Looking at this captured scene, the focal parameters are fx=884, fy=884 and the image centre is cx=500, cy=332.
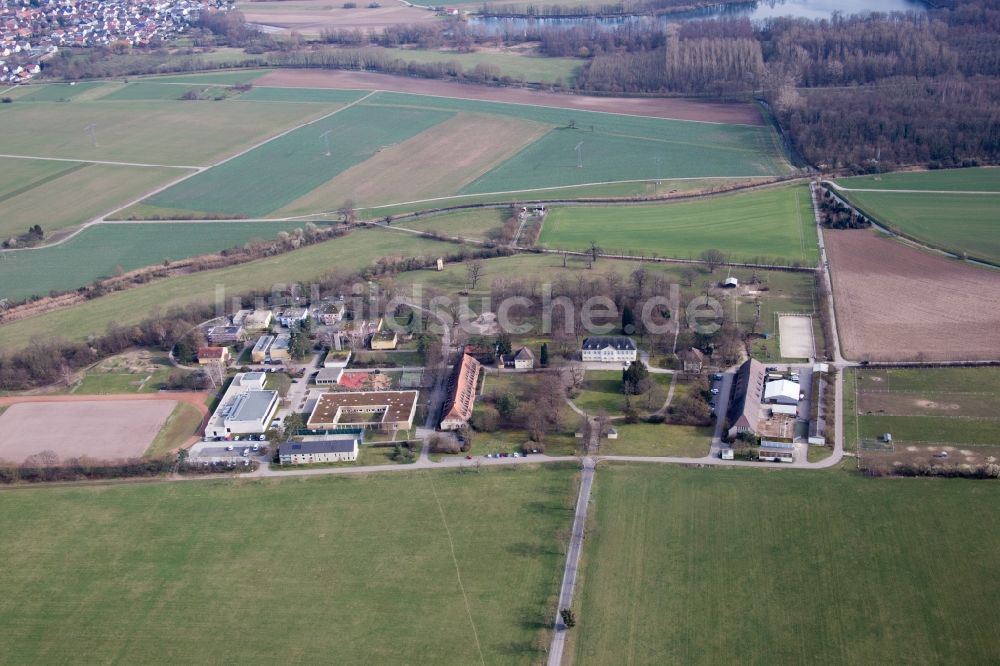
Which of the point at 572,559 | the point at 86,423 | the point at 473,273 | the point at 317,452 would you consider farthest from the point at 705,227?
the point at 86,423

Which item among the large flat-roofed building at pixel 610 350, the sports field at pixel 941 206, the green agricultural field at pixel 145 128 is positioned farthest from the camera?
the green agricultural field at pixel 145 128

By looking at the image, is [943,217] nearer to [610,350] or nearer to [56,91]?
[610,350]

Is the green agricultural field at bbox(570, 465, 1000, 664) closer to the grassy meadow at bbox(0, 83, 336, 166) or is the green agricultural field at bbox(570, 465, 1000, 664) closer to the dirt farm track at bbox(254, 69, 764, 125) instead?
the dirt farm track at bbox(254, 69, 764, 125)

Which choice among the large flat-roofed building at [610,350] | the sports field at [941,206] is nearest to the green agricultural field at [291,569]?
the large flat-roofed building at [610,350]

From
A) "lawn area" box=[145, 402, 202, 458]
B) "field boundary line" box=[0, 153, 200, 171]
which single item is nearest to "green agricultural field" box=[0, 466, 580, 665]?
"lawn area" box=[145, 402, 202, 458]

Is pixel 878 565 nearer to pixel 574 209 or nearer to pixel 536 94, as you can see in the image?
pixel 574 209

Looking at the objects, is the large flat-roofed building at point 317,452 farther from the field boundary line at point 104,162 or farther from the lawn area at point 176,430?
the field boundary line at point 104,162
